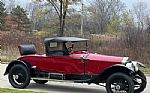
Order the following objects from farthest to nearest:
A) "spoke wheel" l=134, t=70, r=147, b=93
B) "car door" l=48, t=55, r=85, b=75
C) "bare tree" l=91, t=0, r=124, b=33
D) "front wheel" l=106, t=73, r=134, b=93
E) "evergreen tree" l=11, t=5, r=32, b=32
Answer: "bare tree" l=91, t=0, r=124, b=33 < "evergreen tree" l=11, t=5, r=32, b=32 < "car door" l=48, t=55, r=85, b=75 < "spoke wheel" l=134, t=70, r=147, b=93 < "front wheel" l=106, t=73, r=134, b=93

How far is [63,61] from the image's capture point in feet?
38.4

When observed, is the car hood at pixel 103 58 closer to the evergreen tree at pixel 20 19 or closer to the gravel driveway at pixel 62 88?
the gravel driveway at pixel 62 88

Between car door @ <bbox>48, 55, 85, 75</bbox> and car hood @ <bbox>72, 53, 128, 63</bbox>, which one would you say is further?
car door @ <bbox>48, 55, 85, 75</bbox>

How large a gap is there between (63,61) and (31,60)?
1181 mm

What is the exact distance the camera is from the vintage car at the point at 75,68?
1085 centimetres

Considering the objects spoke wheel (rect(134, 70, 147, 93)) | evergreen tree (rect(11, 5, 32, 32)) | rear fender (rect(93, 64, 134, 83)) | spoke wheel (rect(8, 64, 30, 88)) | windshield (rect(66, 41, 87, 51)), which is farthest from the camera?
evergreen tree (rect(11, 5, 32, 32))

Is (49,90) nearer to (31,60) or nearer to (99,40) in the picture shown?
(31,60)

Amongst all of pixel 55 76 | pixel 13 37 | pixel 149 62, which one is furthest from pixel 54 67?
pixel 13 37

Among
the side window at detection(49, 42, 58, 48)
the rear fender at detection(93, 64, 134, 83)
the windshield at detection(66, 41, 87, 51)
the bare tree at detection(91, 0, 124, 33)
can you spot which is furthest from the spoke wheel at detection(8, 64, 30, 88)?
the bare tree at detection(91, 0, 124, 33)

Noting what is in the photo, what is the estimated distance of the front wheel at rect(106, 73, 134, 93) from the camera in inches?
418

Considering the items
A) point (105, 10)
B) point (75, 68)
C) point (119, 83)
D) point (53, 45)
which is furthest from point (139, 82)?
point (105, 10)

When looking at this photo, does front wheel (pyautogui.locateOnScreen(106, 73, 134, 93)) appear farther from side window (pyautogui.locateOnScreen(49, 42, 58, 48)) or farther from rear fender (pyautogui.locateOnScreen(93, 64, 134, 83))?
side window (pyautogui.locateOnScreen(49, 42, 58, 48))

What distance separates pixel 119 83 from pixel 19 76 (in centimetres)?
341

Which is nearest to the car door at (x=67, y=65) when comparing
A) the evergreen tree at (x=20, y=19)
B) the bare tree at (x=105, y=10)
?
the evergreen tree at (x=20, y=19)
